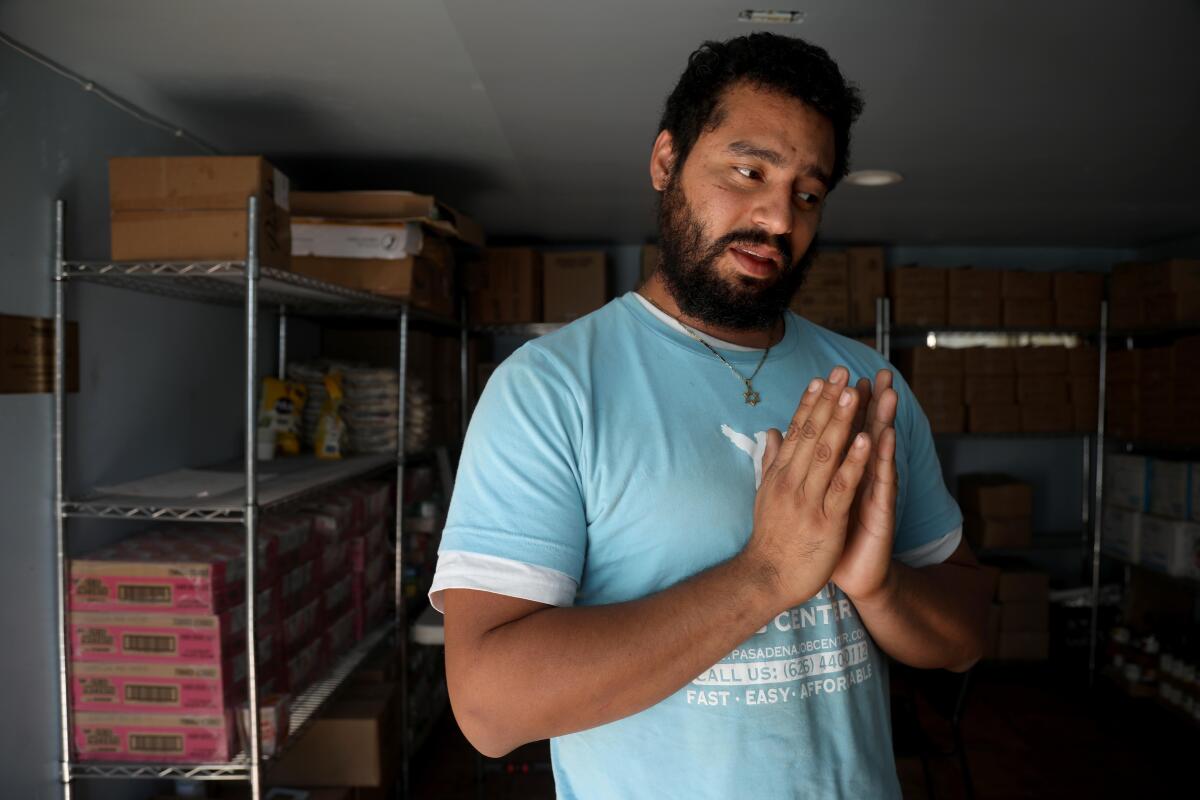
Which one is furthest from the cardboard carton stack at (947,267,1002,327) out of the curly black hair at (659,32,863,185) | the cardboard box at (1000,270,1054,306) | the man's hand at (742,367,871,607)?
the man's hand at (742,367,871,607)

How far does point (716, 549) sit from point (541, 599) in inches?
7.4

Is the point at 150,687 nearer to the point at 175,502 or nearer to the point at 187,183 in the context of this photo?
the point at 175,502

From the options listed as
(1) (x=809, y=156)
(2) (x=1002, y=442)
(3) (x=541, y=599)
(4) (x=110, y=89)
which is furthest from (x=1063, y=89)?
(2) (x=1002, y=442)

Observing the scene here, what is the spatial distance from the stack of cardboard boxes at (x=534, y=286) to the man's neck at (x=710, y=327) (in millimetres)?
2871

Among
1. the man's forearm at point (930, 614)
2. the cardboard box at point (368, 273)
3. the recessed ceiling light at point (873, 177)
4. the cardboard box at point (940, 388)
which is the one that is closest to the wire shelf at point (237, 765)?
the cardboard box at point (368, 273)

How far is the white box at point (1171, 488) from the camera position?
12.1ft

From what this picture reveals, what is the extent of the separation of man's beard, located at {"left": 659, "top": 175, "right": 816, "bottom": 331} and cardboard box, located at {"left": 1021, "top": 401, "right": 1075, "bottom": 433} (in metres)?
3.78

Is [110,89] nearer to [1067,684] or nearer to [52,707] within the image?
[52,707]

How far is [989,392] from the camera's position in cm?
418

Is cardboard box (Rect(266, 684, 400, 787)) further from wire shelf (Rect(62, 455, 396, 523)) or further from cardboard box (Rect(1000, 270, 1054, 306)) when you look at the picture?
cardboard box (Rect(1000, 270, 1054, 306))

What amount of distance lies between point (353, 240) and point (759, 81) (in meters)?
→ 1.86

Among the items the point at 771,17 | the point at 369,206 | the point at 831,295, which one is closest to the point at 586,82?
the point at 771,17

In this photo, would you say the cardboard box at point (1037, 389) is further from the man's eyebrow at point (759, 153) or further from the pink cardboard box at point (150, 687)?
the pink cardboard box at point (150, 687)

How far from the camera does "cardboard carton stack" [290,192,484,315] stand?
2504mm
